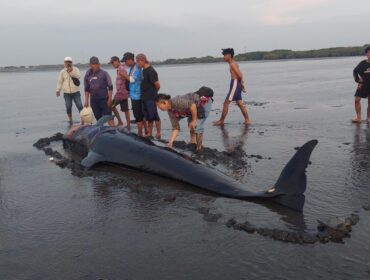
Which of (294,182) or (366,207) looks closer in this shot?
(294,182)

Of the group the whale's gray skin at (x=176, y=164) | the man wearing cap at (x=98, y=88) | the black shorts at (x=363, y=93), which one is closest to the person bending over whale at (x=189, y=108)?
the whale's gray skin at (x=176, y=164)

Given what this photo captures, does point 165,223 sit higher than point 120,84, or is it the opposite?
point 120,84

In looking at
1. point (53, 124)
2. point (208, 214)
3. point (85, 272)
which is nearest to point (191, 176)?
point (208, 214)

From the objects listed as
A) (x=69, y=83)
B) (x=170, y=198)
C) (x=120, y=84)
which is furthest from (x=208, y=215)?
(x=69, y=83)

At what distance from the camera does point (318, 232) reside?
5.35 metres

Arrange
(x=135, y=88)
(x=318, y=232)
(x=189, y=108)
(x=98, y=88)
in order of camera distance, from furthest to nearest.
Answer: (x=98, y=88)
(x=135, y=88)
(x=189, y=108)
(x=318, y=232)

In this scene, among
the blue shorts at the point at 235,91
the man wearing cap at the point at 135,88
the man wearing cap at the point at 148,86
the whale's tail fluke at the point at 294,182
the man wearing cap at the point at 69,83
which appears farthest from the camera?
the man wearing cap at the point at 69,83

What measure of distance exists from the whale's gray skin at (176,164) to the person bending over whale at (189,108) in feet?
3.11

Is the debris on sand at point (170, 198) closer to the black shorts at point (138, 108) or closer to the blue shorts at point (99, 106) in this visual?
the black shorts at point (138, 108)

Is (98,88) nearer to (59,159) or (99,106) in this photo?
(99,106)

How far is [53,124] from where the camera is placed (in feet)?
52.8

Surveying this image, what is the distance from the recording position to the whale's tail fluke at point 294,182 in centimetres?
584

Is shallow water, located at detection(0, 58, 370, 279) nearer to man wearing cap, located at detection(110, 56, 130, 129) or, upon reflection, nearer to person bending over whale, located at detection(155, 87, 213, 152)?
person bending over whale, located at detection(155, 87, 213, 152)

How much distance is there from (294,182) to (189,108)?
3925 millimetres
